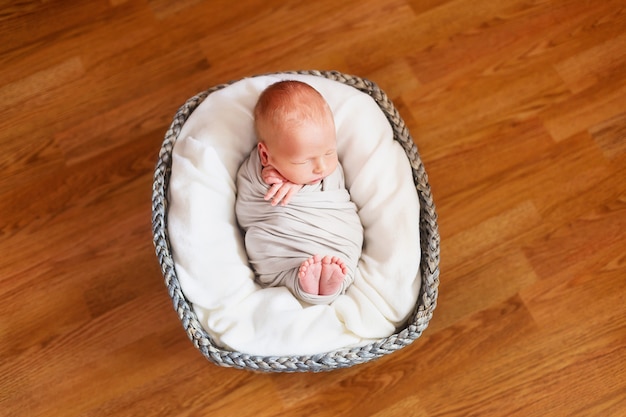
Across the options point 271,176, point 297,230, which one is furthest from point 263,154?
point 297,230

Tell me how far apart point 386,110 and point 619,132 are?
0.53 m

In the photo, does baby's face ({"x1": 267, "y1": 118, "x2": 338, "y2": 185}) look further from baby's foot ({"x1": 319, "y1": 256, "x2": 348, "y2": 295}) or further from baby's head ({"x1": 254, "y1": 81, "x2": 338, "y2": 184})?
baby's foot ({"x1": 319, "y1": 256, "x2": 348, "y2": 295})

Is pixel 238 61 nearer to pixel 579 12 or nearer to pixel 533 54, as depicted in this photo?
pixel 533 54

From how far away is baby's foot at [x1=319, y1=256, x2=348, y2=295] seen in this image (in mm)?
1112

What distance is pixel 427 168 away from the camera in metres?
1.38

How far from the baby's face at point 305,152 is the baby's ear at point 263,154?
0.02m

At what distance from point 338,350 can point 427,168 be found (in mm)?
468

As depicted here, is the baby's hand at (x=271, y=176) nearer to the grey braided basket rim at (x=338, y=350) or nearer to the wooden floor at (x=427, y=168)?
the grey braided basket rim at (x=338, y=350)

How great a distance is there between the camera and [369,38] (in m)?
1.50

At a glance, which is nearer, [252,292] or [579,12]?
[252,292]

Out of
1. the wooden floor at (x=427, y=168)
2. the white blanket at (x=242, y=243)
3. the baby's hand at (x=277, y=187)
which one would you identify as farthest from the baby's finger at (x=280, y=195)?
the wooden floor at (x=427, y=168)

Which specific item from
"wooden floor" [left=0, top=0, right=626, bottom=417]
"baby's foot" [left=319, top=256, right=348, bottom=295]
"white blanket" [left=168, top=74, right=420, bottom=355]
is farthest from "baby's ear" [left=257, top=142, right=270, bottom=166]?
"wooden floor" [left=0, top=0, right=626, bottom=417]

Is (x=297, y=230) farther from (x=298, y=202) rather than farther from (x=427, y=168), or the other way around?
(x=427, y=168)

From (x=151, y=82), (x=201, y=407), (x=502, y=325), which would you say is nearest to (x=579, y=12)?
(x=502, y=325)
